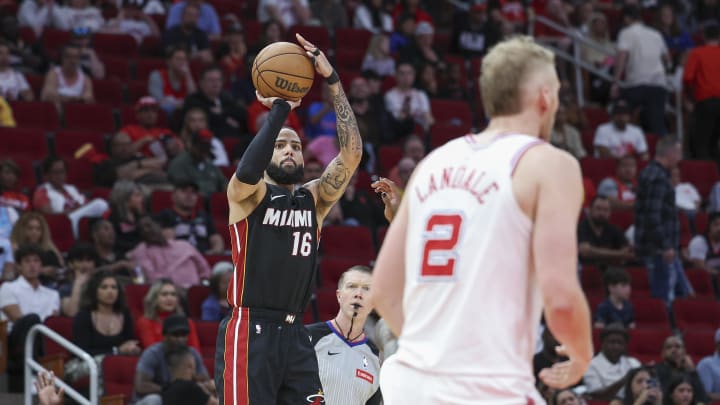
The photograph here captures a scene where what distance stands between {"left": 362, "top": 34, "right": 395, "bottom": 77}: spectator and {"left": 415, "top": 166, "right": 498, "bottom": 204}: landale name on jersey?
1260cm

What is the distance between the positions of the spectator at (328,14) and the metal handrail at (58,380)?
8.54 m

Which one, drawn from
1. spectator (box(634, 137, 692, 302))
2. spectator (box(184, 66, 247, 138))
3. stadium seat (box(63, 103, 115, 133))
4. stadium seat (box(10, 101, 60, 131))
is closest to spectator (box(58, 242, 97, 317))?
stadium seat (box(10, 101, 60, 131))

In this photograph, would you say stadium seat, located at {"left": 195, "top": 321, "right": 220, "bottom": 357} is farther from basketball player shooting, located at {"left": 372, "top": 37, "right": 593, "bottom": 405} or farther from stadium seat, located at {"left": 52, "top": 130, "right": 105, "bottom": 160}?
basketball player shooting, located at {"left": 372, "top": 37, "right": 593, "bottom": 405}

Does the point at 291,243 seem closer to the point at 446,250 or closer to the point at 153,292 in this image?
the point at 446,250

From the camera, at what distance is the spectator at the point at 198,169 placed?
525 inches

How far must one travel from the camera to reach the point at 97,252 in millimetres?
11773

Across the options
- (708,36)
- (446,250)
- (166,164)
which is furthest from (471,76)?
(446,250)

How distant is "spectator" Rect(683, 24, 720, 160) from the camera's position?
17.0m

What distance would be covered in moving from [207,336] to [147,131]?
3.42m

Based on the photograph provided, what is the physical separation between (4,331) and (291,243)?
4560mm

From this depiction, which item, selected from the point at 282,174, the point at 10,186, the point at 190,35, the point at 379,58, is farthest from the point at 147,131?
the point at 282,174

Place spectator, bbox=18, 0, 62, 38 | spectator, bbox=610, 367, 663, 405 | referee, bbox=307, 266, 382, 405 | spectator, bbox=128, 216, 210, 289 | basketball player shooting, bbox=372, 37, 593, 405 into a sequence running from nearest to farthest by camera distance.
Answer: basketball player shooting, bbox=372, 37, 593, 405 → referee, bbox=307, 266, 382, 405 → spectator, bbox=610, 367, 663, 405 → spectator, bbox=128, 216, 210, 289 → spectator, bbox=18, 0, 62, 38

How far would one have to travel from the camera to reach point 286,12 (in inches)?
676

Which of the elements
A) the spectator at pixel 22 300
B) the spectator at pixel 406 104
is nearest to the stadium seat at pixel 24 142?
the spectator at pixel 22 300
